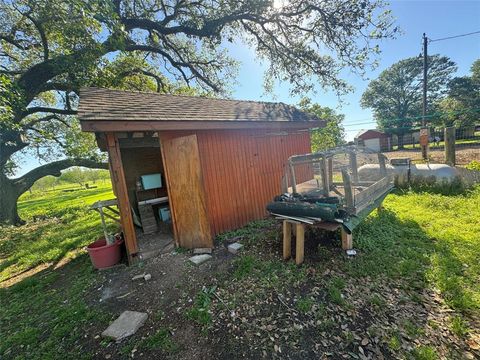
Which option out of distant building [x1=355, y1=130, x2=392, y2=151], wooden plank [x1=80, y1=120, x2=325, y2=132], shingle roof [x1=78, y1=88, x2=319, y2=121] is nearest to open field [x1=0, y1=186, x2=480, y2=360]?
wooden plank [x1=80, y1=120, x2=325, y2=132]

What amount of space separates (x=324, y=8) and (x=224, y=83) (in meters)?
6.12

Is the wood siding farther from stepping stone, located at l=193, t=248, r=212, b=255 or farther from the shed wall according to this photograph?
the shed wall

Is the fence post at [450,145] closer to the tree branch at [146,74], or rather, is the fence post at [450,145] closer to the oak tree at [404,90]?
the tree branch at [146,74]

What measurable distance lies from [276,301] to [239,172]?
3372 millimetres

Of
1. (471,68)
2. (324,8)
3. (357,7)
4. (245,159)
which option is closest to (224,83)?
(324,8)

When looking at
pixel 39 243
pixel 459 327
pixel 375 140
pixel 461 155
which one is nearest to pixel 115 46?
pixel 39 243

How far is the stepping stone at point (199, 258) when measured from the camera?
3.96m

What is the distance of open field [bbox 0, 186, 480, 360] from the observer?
7.31ft

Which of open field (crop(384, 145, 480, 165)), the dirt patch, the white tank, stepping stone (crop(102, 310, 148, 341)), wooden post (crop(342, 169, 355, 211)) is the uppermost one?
wooden post (crop(342, 169, 355, 211))

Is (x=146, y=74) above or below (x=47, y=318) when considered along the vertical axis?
Answer: above

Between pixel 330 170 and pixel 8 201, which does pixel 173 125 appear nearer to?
pixel 330 170

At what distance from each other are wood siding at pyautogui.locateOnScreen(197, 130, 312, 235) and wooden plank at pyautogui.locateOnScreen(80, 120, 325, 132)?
222mm

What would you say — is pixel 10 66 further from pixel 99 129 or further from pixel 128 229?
pixel 128 229

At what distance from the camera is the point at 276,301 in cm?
282
